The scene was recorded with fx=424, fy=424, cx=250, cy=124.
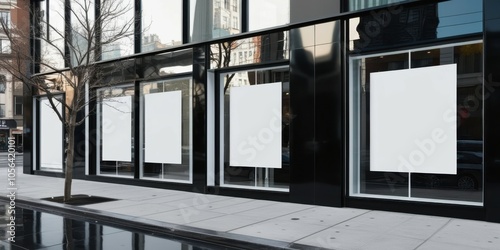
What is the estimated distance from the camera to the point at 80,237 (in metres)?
7.61

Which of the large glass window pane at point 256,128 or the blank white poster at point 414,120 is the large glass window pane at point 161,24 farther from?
the blank white poster at point 414,120

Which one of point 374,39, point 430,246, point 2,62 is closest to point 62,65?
point 2,62

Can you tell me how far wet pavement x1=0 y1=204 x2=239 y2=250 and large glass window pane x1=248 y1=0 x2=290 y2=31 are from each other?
654 centimetres

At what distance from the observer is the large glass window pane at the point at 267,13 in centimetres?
1148

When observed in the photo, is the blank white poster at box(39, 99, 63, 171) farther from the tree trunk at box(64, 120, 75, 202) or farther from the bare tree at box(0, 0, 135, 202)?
the tree trunk at box(64, 120, 75, 202)

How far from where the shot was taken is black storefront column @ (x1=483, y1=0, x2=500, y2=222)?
809cm

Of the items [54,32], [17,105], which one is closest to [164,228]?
[54,32]

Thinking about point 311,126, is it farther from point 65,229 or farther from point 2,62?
point 2,62

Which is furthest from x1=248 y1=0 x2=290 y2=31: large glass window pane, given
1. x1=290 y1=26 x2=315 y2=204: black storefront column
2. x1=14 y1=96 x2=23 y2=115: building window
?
x1=14 y1=96 x2=23 y2=115: building window

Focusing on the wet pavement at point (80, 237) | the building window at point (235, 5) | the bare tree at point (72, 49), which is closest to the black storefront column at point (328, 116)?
the building window at point (235, 5)

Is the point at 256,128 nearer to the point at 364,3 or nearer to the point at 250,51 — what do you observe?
the point at 250,51

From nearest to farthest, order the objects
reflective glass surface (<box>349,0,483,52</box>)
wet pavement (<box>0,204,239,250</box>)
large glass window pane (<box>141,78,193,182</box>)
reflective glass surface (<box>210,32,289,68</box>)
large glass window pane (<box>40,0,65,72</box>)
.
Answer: wet pavement (<box>0,204,239,250</box>) < reflective glass surface (<box>349,0,483,52</box>) < reflective glass surface (<box>210,32,289,68</box>) < large glass window pane (<box>141,78,193,182</box>) < large glass window pane (<box>40,0,65,72</box>)

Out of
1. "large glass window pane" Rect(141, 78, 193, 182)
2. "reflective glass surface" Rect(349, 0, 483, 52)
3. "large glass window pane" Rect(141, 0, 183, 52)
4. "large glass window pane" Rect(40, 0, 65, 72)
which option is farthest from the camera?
"large glass window pane" Rect(40, 0, 65, 72)

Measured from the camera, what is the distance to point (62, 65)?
17.5 meters
